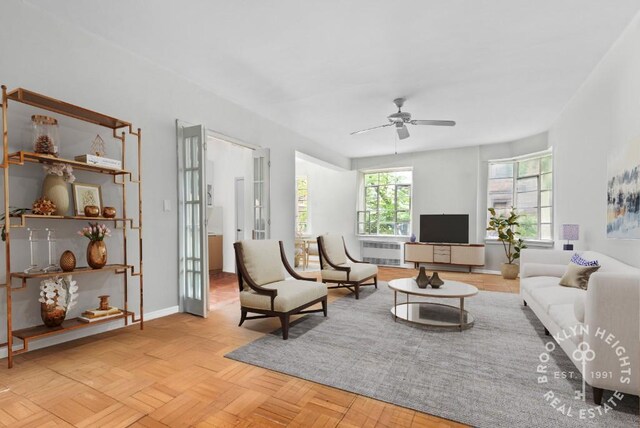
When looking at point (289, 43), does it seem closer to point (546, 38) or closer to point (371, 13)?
point (371, 13)

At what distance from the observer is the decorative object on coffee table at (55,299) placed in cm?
262

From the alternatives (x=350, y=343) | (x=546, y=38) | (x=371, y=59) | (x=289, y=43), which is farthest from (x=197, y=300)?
(x=546, y=38)

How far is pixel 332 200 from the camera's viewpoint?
8.56m

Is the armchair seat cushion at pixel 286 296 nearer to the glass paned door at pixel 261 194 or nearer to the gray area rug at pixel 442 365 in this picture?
the gray area rug at pixel 442 365

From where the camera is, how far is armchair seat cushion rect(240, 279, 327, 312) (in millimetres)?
A: 3067

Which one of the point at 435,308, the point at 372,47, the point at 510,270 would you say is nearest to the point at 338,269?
the point at 435,308

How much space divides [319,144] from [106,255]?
16.1ft

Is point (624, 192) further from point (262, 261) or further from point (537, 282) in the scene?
point (262, 261)

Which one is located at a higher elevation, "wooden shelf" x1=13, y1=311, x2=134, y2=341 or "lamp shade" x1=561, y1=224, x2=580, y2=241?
"lamp shade" x1=561, y1=224, x2=580, y2=241

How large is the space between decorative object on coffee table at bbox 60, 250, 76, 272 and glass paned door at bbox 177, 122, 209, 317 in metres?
1.25

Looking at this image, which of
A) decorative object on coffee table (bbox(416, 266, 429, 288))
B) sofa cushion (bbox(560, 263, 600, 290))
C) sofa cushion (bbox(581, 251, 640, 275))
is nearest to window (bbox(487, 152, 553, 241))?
sofa cushion (bbox(581, 251, 640, 275))

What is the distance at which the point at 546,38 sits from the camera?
9.96 ft

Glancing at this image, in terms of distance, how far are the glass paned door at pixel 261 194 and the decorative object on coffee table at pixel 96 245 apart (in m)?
2.60

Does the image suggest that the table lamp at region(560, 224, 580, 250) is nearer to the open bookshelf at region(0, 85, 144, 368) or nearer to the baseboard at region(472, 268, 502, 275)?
the baseboard at region(472, 268, 502, 275)
